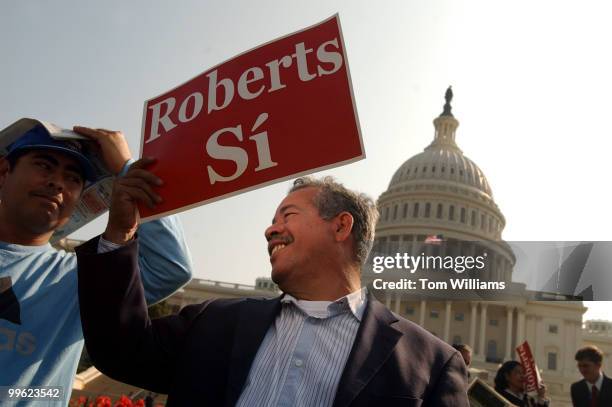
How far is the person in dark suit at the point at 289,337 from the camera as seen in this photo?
2.21m

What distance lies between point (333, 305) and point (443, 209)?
256 ft

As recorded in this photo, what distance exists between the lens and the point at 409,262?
136 ft

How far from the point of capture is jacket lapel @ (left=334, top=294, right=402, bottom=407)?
2.18m

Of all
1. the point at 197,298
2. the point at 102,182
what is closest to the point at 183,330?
the point at 102,182

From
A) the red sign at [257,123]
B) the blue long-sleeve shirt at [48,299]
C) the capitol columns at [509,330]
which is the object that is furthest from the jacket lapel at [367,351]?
the capitol columns at [509,330]

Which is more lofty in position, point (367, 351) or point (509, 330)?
point (509, 330)

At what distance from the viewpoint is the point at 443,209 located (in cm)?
7900

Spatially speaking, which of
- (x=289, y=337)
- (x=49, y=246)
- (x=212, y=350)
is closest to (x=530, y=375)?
(x=289, y=337)

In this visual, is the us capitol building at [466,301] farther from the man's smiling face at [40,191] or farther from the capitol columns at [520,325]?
the man's smiling face at [40,191]

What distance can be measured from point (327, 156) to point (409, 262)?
39.7 meters

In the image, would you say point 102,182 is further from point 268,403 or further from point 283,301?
point 268,403

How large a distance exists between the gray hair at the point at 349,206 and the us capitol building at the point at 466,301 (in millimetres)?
63573

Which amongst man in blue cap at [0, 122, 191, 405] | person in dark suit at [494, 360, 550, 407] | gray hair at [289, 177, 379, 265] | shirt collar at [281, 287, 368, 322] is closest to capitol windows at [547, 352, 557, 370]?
person in dark suit at [494, 360, 550, 407]

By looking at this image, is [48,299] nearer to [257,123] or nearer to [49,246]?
[49,246]
